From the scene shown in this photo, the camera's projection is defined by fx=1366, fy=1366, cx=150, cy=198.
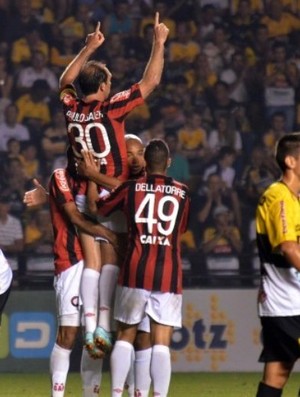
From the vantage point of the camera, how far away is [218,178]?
51.2ft

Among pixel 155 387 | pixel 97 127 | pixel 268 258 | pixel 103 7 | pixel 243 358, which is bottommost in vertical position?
pixel 243 358

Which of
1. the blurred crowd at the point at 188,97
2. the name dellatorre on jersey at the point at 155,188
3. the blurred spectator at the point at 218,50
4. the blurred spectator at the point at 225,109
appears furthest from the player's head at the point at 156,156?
the blurred spectator at the point at 218,50

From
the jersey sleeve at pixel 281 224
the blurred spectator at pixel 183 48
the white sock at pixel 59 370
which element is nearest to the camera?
the jersey sleeve at pixel 281 224

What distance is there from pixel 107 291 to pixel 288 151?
1850 mm

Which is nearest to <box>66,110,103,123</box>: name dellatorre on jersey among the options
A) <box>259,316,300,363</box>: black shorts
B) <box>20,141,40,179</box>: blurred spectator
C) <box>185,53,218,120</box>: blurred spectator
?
<box>259,316,300,363</box>: black shorts

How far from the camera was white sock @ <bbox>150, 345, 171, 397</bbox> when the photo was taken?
28.2ft

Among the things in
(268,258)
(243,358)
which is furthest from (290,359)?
(243,358)

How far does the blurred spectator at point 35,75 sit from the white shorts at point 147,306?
7802mm

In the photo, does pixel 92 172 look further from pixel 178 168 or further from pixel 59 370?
pixel 178 168

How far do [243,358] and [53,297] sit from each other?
2004 mm

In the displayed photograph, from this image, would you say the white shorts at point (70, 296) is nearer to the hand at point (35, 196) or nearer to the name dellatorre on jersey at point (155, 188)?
the hand at point (35, 196)

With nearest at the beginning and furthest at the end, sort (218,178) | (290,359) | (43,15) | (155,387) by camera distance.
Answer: (290,359), (155,387), (218,178), (43,15)

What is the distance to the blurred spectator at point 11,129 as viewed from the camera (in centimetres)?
1566

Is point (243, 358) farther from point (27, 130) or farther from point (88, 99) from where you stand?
point (88, 99)
